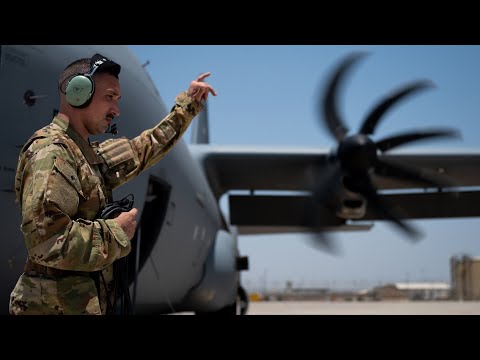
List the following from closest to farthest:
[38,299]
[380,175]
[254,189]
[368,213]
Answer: [38,299]
[380,175]
[368,213]
[254,189]

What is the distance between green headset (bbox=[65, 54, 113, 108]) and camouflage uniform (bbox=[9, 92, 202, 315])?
0.11 metres

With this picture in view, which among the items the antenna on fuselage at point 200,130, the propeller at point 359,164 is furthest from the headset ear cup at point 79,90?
the antenna on fuselage at point 200,130

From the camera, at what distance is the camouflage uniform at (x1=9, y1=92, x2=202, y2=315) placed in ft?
6.04

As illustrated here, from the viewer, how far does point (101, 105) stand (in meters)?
2.22

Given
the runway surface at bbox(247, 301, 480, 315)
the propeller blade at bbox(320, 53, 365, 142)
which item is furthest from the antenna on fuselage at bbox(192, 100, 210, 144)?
the runway surface at bbox(247, 301, 480, 315)

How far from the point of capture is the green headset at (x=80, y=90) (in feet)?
6.97

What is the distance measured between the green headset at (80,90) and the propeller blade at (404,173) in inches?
345

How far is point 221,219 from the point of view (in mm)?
11742

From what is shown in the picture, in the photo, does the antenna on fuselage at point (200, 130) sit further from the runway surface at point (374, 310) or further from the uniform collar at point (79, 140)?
the uniform collar at point (79, 140)

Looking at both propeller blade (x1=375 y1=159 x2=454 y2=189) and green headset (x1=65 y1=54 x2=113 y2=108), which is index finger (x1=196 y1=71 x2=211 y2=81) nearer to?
green headset (x1=65 y1=54 x2=113 y2=108)
